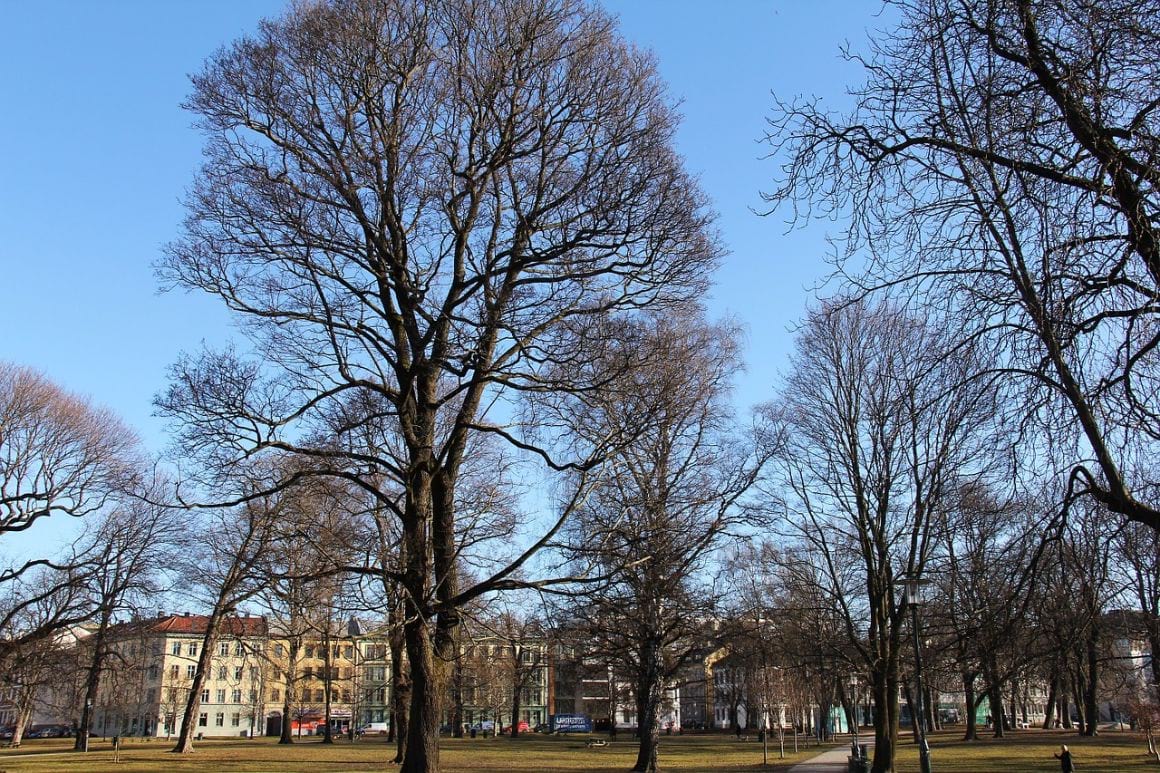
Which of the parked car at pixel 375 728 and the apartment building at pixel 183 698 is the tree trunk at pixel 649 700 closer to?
the apartment building at pixel 183 698

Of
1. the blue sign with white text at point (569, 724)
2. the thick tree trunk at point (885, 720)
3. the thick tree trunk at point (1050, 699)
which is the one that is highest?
the thick tree trunk at point (885, 720)

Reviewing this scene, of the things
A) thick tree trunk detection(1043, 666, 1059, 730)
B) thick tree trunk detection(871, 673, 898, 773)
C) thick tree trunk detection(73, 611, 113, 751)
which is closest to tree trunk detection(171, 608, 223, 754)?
thick tree trunk detection(73, 611, 113, 751)

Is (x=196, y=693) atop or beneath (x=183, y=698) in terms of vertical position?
atop

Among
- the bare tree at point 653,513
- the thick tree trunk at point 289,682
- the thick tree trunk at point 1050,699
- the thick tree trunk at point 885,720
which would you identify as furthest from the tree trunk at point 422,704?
the thick tree trunk at point 289,682

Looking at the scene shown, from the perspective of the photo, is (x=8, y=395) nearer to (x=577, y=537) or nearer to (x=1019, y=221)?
(x=577, y=537)

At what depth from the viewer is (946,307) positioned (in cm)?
791

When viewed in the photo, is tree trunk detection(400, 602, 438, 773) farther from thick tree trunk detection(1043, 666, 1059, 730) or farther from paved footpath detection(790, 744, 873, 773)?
thick tree trunk detection(1043, 666, 1059, 730)

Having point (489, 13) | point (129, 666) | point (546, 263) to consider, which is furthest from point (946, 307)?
point (129, 666)

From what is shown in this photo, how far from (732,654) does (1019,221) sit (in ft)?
73.0

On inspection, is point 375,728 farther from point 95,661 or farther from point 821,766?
point 821,766

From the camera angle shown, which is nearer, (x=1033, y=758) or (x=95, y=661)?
(x=1033, y=758)

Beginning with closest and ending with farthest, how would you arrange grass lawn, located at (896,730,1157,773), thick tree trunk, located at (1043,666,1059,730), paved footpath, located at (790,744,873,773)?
grass lawn, located at (896,730,1157,773)
paved footpath, located at (790,744,873,773)
thick tree trunk, located at (1043,666,1059,730)

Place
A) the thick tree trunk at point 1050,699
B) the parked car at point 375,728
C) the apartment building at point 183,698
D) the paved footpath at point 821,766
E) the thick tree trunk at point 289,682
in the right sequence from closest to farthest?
the paved footpath at point 821,766
the thick tree trunk at point 1050,699
the thick tree trunk at point 289,682
the apartment building at point 183,698
the parked car at point 375,728

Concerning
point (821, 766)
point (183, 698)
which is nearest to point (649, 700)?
point (821, 766)
